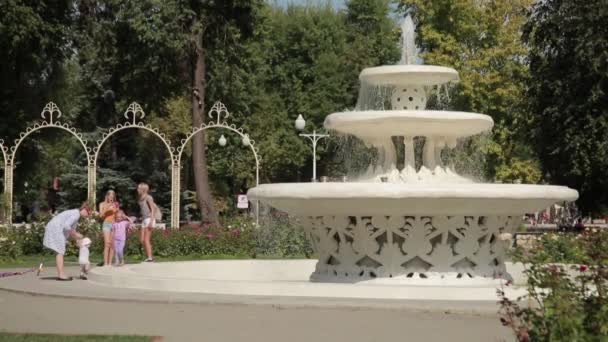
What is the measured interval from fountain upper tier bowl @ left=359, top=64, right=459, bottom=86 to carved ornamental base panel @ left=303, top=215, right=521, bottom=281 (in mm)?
2603

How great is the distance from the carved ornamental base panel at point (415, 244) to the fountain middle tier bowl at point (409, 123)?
1.52m

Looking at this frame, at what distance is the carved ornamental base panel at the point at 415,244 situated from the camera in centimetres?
1422

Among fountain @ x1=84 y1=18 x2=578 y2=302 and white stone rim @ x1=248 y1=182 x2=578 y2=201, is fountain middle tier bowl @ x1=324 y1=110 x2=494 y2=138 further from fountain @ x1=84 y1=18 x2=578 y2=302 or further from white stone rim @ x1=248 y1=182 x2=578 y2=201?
white stone rim @ x1=248 y1=182 x2=578 y2=201

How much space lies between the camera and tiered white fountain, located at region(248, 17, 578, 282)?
1350 cm

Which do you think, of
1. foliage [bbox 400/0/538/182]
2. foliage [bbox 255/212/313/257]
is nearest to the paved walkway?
foliage [bbox 255/212/313/257]

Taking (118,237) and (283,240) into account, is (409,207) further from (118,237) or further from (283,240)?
(283,240)

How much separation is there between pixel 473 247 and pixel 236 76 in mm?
30664

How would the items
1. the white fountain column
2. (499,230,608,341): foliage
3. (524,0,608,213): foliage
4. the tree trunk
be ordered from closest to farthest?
1. (499,230,608,341): foliage
2. the white fountain column
3. (524,0,608,213): foliage
4. the tree trunk

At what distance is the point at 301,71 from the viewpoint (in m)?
59.5

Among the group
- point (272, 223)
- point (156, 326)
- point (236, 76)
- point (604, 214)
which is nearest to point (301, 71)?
point (236, 76)

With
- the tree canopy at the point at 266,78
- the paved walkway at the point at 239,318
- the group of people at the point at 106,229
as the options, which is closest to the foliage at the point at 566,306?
the paved walkway at the point at 239,318

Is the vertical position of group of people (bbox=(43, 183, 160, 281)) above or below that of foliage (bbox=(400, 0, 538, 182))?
below

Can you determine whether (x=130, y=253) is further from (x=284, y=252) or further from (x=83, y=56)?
(x=83, y=56)

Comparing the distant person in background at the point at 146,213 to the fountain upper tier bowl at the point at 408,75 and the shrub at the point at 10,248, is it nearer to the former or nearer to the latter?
the fountain upper tier bowl at the point at 408,75
